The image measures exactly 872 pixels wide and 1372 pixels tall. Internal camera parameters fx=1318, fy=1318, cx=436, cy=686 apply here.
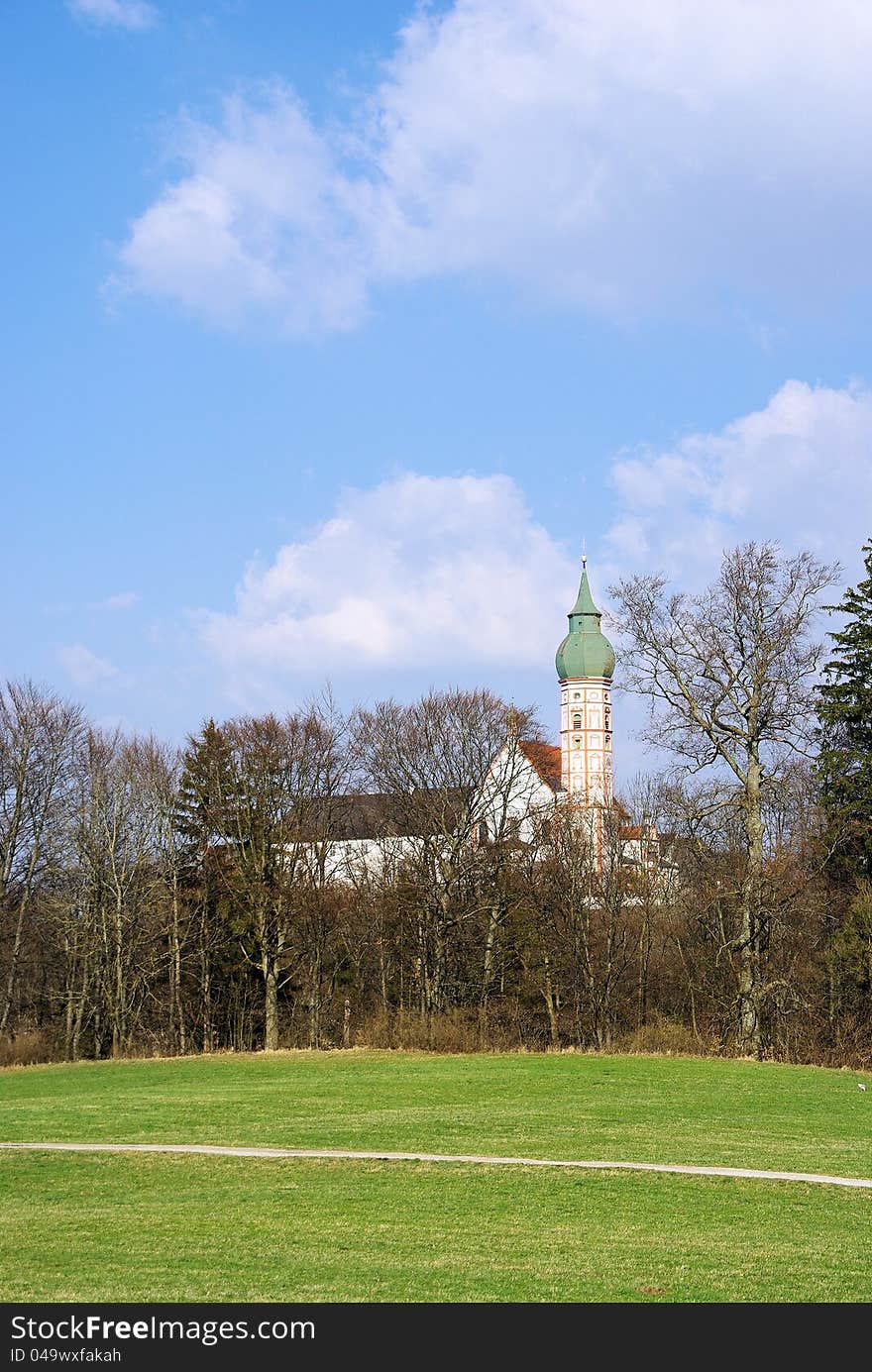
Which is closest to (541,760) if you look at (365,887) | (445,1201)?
(365,887)

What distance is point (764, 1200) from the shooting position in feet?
46.1

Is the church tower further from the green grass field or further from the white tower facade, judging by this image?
the green grass field

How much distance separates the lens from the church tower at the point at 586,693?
118938 millimetres

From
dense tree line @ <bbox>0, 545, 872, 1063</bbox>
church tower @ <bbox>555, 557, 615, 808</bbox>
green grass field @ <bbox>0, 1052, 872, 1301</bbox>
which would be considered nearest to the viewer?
green grass field @ <bbox>0, 1052, 872, 1301</bbox>

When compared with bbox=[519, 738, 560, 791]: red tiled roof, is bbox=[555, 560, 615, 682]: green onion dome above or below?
above

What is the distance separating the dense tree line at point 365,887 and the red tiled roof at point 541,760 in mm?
755

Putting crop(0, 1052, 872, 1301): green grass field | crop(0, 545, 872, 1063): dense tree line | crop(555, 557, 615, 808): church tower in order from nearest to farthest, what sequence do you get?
crop(0, 1052, 872, 1301): green grass field < crop(0, 545, 872, 1063): dense tree line < crop(555, 557, 615, 808): church tower

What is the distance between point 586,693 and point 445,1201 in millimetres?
106195

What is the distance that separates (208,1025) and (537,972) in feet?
40.0

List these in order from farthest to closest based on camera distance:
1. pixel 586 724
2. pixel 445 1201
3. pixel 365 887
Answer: pixel 586 724, pixel 365 887, pixel 445 1201

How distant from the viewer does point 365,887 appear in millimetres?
46750

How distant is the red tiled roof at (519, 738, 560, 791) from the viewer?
4978 cm

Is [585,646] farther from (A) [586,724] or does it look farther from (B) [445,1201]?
(B) [445,1201]

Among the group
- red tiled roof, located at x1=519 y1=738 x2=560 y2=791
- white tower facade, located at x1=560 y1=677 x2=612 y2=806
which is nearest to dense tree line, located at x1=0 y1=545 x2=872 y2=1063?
red tiled roof, located at x1=519 y1=738 x2=560 y2=791
